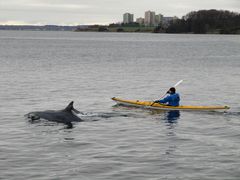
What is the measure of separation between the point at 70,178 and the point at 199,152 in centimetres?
729

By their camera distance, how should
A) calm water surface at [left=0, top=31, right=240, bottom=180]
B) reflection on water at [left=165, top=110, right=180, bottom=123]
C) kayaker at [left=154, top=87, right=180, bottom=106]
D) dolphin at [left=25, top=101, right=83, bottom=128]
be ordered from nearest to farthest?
calm water surface at [left=0, top=31, right=240, bottom=180] → dolphin at [left=25, top=101, right=83, bottom=128] → reflection on water at [left=165, top=110, right=180, bottom=123] → kayaker at [left=154, top=87, right=180, bottom=106]

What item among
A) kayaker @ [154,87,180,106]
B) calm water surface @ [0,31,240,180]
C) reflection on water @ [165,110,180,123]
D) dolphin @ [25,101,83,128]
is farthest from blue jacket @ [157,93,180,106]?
dolphin @ [25,101,83,128]

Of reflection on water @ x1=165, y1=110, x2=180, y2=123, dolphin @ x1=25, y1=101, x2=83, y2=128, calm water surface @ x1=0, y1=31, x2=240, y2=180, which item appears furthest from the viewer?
reflection on water @ x1=165, y1=110, x2=180, y2=123

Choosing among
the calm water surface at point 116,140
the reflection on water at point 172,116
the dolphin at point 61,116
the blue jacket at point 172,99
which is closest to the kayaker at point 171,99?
the blue jacket at point 172,99

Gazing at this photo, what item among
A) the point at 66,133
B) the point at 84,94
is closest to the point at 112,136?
the point at 66,133

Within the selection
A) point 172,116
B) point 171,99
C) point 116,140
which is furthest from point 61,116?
point 171,99

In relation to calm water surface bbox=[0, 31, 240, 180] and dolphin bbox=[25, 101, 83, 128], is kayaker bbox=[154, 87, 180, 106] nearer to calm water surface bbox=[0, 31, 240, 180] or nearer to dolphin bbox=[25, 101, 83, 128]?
calm water surface bbox=[0, 31, 240, 180]

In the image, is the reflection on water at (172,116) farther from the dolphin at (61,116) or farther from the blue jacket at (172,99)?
the dolphin at (61,116)

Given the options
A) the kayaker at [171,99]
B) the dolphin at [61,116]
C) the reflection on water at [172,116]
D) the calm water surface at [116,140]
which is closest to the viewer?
the calm water surface at [116,140]

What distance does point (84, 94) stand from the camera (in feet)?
161

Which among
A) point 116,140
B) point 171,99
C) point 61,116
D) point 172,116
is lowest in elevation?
point 172,116

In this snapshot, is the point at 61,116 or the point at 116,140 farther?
the point at 61,116

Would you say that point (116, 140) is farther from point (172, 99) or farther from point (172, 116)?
point (172, 99)

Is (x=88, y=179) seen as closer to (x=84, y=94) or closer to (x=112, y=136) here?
(x=112, y=136)
